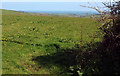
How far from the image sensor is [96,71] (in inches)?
282

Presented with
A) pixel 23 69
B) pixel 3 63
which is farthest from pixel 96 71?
pixel 3 63

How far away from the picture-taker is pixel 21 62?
8328 millimetres

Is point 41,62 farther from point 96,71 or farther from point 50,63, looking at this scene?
point 96,71

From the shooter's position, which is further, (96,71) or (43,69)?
(43,69)

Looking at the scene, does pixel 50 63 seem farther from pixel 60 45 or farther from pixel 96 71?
pixel 60 45

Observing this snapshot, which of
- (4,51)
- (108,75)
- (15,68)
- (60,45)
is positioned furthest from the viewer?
(60,45)

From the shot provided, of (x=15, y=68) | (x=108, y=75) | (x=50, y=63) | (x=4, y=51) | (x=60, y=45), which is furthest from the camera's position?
(x=60, y=45)

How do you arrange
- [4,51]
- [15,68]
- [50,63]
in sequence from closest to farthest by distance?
1. [15,68]
2. [50,63]
3. [4,51]

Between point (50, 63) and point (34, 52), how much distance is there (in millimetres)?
2026

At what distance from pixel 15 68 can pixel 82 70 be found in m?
2.88

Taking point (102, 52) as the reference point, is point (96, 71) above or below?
below

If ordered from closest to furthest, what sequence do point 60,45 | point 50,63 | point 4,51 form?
1. point 50,63
2. point 4,51
3. point 60,45

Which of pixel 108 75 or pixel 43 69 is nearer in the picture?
pixel 108 75

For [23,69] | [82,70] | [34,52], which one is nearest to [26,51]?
[34,52]
